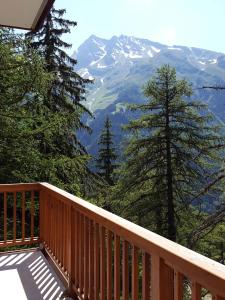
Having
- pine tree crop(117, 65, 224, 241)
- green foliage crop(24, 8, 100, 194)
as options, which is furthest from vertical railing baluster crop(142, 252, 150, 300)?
pine tree crop(117, 65, 224, 241)

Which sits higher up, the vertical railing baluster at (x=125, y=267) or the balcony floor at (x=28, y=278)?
the vertical railing baluster at (x=125, y=267)

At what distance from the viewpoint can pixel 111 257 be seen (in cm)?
291

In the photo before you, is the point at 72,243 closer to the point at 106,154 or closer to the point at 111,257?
the point at 111,257

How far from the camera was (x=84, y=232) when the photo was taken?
3512 millimetres

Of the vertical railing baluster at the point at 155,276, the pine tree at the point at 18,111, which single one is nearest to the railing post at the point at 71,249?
the vertical railing baluster at the point at 155,276

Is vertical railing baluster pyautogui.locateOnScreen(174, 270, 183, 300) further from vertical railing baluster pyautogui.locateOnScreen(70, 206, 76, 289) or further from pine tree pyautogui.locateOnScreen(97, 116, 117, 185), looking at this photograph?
pine tree pyautogui.locateOnScreen(97, 116, 117, 185)

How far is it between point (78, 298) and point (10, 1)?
3.08 m

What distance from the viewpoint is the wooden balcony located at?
1.81m

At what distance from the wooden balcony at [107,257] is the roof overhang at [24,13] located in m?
2.04

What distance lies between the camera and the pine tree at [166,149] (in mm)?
16109

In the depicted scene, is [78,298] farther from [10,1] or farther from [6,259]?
[10,1]

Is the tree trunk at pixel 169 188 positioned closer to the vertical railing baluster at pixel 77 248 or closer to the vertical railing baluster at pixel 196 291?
the vertical railing baluster at pixel 77 248

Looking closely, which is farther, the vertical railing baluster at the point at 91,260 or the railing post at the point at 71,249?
the railing post at the point at 71,249

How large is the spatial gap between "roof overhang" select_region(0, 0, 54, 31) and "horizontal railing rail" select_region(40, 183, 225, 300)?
204cm
